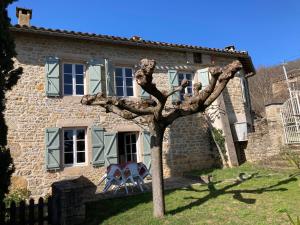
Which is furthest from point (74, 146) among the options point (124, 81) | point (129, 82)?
point (129, 82)

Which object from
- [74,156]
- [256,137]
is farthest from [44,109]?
[256,137]

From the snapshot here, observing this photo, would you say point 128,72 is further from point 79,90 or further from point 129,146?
point 129,146

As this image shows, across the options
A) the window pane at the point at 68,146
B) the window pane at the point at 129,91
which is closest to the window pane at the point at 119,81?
the window pane at the point at 129,91

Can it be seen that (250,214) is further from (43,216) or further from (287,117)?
(287,117)

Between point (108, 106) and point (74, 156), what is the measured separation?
4544 millimetres

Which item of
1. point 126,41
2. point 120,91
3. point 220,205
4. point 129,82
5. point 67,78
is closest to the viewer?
point 220,205

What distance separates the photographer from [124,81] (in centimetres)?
1140

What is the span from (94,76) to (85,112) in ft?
4.52

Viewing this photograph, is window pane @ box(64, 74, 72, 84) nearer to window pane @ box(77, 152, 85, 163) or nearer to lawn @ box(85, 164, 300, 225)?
window pane @ box(77, 152, 85, 163)

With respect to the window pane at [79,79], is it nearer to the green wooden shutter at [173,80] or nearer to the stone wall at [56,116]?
the stone wall at [56,116]

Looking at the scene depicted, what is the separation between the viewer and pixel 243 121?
1311cm

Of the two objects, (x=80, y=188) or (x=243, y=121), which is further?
(x=243, y=121)

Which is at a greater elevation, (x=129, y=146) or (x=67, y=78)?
(x=67, y=78)

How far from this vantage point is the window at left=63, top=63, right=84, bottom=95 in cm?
1041
